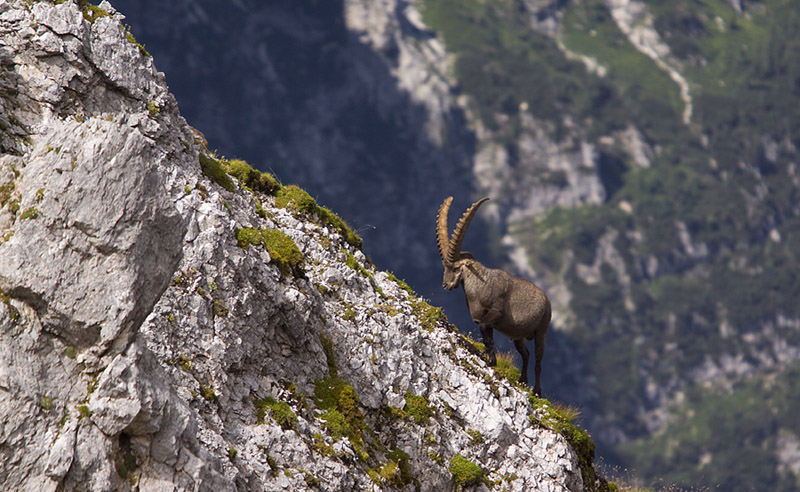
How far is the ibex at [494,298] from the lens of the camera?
85.0ft

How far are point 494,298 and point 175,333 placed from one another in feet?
40.2

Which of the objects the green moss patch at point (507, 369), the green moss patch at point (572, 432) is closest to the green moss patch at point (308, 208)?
the green moss patch at point (507, 369)

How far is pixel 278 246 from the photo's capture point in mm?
20750

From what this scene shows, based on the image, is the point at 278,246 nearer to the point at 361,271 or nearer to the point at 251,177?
the point at 361,271

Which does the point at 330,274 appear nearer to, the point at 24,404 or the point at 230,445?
the point at 230,445

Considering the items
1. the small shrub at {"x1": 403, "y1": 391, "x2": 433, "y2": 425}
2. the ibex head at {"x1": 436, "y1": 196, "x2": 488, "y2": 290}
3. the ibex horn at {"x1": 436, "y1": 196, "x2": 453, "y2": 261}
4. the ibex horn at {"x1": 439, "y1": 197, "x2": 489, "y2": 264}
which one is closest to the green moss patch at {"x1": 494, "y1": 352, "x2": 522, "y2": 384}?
the ibex head at {"x1": 436, "y1": 196, "x2": 488, "y2": 290}

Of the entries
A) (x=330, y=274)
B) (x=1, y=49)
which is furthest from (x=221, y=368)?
(x=1, y=49)

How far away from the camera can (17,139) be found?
15398 millimetres

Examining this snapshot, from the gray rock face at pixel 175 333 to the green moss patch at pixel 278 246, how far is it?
227mm

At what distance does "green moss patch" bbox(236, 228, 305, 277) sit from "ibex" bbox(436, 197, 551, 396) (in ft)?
22.0

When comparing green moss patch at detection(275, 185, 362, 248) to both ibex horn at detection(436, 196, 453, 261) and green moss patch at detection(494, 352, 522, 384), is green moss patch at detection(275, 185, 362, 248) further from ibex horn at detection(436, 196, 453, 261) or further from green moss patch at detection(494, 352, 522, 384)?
green moss patch at detection(494, 352, 522, 384)

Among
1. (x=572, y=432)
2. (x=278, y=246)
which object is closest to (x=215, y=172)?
(x=278, y=246)

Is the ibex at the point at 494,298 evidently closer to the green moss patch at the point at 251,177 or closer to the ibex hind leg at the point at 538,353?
the ibex hind leg at the point at 538,353

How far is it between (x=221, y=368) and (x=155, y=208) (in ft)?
16.0
